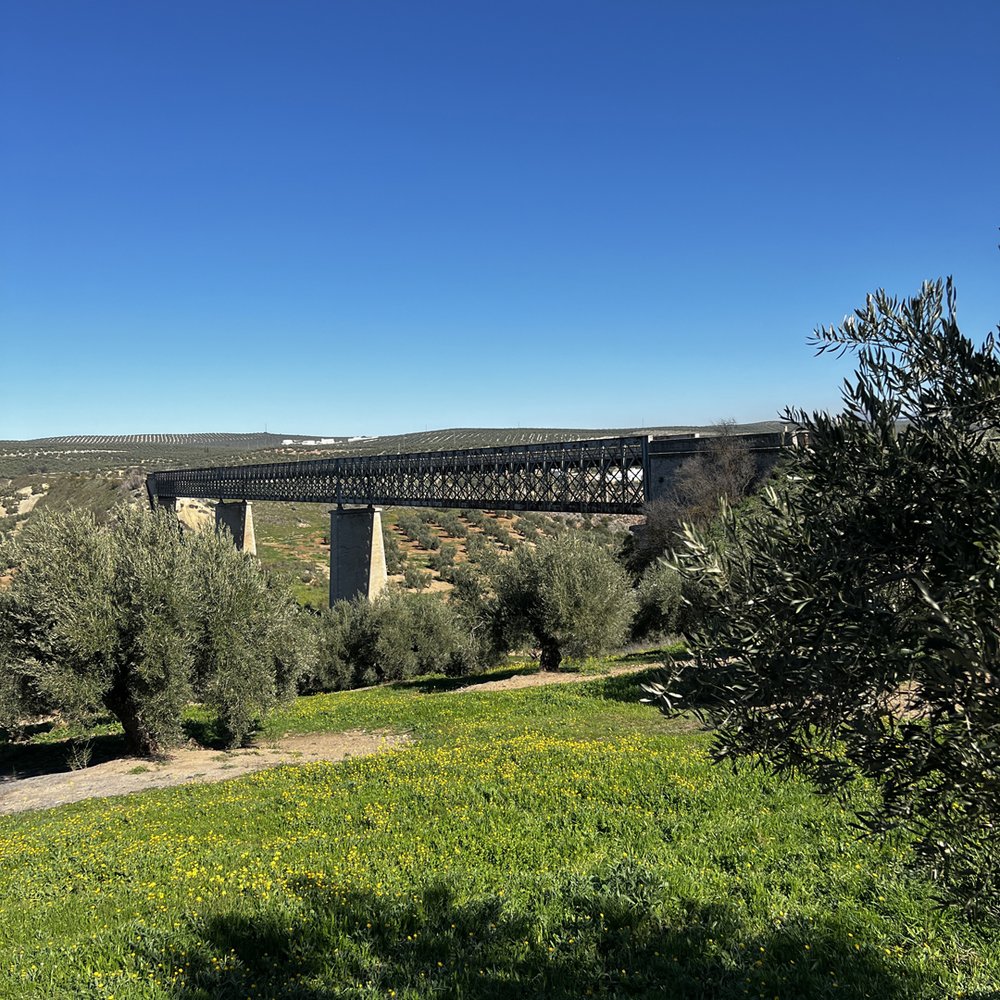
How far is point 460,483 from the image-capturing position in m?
50.8

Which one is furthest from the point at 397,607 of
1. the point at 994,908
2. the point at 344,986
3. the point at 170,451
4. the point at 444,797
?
the point at 170,451

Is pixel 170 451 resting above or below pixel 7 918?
above

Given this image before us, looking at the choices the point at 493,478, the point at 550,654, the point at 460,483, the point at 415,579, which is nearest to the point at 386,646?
the point at 550,654

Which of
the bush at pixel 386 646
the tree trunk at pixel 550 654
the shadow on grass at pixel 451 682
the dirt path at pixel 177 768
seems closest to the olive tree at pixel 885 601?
the dirt path at pixel 177 768

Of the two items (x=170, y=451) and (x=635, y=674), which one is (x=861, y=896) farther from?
(x=170, y=451)

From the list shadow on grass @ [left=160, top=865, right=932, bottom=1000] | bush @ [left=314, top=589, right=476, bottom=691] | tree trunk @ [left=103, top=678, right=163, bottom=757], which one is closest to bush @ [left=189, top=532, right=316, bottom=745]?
tree trunk @ [left=103, top=678, right=163, bottom=757]

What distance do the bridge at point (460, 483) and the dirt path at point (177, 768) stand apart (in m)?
10.2

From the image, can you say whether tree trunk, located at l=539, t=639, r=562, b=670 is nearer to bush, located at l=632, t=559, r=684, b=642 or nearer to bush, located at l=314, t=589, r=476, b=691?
bush, located at l=314, t=589, r=476, b=691

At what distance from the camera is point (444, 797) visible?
35.8 ft

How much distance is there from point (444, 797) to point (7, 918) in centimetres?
556

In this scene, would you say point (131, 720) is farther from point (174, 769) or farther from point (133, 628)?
point (133, 628)

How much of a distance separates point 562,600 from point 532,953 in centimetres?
2108

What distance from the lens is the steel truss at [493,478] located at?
36.1m

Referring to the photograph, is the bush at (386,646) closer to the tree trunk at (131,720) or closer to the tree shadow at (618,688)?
the tree shadow at (618,688)
